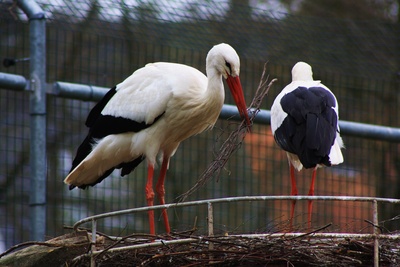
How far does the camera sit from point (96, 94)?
10469 millimetres

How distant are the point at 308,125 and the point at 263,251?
1.92 meters

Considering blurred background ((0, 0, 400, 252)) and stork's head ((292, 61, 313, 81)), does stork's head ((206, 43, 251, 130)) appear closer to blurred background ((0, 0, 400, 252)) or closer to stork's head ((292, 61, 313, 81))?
blurred background ((0, 0, 400, 252))

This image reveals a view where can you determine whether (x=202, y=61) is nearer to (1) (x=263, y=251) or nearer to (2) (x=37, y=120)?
(2) (x=37, y=120)

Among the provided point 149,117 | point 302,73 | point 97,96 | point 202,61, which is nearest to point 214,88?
point 149,117

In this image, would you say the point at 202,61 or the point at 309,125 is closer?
the point at 309,125

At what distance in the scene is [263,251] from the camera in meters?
7.71

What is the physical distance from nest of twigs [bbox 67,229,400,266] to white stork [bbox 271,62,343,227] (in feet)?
4.27

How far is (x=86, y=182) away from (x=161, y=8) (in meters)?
2.05

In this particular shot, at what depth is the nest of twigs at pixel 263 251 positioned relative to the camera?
7676 millimetres

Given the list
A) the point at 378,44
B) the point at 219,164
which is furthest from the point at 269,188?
the point at 219,164

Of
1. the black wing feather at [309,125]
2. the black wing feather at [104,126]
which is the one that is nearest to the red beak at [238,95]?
the black wing feather at [309,125]

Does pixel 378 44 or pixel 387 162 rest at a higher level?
pixel 378 44

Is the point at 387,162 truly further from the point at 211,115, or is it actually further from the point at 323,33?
the point at 211,115

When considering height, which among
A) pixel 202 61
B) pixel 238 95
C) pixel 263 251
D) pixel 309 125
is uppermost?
pixel 202 61
